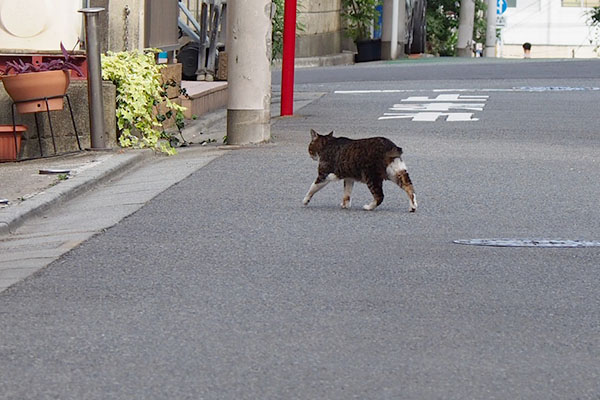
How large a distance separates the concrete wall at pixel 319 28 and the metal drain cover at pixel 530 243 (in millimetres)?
25745

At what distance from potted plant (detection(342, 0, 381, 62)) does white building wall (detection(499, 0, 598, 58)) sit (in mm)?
38174

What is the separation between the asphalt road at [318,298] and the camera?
545 centimetres

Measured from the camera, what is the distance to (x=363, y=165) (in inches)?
390

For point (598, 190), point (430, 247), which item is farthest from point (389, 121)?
point (430, 247)

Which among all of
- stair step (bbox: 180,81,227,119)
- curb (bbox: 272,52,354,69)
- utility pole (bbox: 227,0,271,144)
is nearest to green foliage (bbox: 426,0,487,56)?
curb (bbox: 272,52,354,69)

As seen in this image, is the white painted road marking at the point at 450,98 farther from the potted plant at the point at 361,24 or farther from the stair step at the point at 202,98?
the potted plant at the point at 361,24

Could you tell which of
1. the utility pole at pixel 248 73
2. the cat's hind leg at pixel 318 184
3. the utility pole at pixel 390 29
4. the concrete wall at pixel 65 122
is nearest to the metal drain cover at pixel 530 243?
the cat's hind leg at pixel 318 184

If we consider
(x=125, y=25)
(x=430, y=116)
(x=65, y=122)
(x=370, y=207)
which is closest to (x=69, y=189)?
(x=370, y=207)

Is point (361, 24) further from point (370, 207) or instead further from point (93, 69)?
point (370, 207)

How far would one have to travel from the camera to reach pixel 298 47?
35750 mm

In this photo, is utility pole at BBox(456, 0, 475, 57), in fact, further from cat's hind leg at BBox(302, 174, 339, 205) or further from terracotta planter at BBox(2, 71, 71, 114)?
cat's hind leg at BBox(302, 174, 339, 205)

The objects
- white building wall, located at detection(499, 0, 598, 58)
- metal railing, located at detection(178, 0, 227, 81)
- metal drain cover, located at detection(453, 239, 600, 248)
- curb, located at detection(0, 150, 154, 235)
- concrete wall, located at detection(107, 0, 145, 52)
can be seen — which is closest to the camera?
metal drain cover, located at detection(453, 239, 600, 248)

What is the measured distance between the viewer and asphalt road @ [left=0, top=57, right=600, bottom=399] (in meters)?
5.45

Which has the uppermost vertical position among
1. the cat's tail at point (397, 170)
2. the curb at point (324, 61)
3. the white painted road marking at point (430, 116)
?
the cat's tail at point (397, 170)
